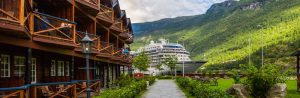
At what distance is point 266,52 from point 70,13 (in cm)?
9648

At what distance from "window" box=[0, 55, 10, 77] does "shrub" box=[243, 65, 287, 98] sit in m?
11.1

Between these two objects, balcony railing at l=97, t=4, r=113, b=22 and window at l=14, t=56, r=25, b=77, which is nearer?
window at l=14, t=56, r=25, b=77

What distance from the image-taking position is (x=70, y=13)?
2348cm

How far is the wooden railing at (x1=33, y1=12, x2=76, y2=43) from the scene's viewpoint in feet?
57.3

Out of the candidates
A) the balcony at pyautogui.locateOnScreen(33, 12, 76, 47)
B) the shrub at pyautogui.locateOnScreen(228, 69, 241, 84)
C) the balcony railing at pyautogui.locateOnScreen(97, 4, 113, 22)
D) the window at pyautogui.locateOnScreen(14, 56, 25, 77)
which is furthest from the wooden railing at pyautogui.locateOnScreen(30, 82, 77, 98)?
the balcony railing at pyautogui.locateOnScreen(97, 4, 113, 22)

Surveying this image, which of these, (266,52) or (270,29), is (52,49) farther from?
(270,29)

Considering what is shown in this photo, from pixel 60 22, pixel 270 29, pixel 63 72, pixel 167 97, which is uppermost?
pixel 270 29

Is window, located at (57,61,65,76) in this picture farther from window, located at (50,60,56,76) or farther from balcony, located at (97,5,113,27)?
balcony, located at (97,5,113,27)

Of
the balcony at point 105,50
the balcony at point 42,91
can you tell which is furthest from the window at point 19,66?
the balcony at point 105,50

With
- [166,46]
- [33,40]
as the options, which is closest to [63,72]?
[33,40]

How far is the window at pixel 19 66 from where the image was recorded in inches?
736

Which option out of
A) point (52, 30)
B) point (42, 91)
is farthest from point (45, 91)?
point (52, 30)

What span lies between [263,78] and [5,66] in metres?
11.6

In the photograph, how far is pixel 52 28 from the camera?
18.3m
